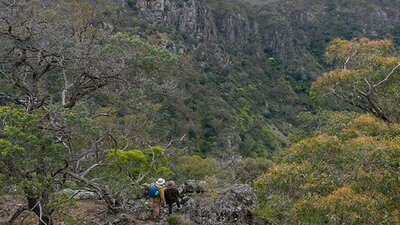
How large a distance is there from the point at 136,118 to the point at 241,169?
7303 mm

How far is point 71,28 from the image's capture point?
11211 millimetres

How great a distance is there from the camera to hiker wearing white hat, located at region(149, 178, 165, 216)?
28.4 ft

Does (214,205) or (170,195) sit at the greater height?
(170,195)

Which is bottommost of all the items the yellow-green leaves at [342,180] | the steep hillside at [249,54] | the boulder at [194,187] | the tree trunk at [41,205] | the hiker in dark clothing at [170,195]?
the steep hillside at [249,54]

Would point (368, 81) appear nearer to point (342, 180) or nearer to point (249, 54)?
point (342, 180)

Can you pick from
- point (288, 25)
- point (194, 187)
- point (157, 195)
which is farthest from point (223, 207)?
point (288, 25)

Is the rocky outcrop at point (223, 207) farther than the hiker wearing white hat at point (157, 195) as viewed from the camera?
Yes

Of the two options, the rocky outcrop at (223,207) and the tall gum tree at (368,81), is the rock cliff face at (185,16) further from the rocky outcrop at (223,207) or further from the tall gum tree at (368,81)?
the rocky outcrop at (223,207)

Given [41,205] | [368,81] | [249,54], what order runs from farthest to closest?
[249,54] < [368,81] < [41,205]

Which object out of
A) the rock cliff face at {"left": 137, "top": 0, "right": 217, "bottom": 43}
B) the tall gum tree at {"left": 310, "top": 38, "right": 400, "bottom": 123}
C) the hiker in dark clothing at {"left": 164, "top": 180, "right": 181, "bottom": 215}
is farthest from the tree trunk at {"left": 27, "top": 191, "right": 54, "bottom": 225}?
the rock cliff face at {"left": 137, "top": 0, "right": 217, "bottom": 43}

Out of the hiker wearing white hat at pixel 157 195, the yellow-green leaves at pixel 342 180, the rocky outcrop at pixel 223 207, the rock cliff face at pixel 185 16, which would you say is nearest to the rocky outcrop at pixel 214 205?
the rocky outcrop at pixel 223 207

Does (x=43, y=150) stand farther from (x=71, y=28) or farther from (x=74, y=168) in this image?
(x=71, y=28)

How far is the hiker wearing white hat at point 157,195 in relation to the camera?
8.66 meters

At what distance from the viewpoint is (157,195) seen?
342 inches
